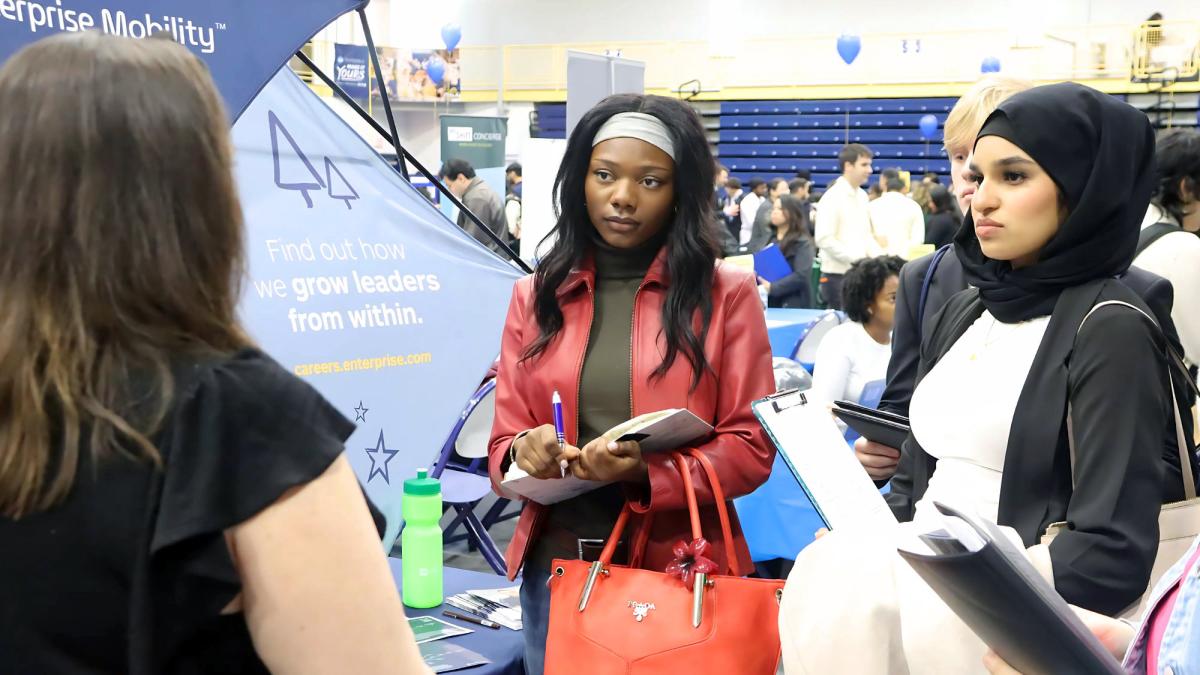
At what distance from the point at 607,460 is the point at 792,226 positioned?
8873mm

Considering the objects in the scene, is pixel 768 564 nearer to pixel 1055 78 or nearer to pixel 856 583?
pixel 856 583

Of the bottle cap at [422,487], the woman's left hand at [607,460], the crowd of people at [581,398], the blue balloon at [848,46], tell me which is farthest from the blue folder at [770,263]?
the blue balloon at [848,46]

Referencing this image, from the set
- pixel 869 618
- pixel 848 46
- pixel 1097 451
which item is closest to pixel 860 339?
pixel 1097 451

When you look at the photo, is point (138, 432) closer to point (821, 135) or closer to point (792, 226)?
point (792, 226)

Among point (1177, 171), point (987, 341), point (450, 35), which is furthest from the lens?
point (450, 35)

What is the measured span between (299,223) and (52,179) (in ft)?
5.47

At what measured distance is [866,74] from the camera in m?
20.6

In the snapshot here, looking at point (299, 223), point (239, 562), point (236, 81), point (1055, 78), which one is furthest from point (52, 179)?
point (1055, 78)

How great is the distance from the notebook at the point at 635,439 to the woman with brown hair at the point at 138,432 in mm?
948

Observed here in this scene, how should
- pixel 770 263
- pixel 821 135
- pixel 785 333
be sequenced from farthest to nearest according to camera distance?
pixel 821 135 → pixel 770 263 → pixel 785 333

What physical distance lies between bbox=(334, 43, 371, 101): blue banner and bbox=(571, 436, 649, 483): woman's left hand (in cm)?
1666

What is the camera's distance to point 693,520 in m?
1.89

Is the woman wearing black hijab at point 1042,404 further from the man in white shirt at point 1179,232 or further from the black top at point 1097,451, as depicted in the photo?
the man in white shirt at point 1179,232

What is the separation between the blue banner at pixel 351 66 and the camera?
18062mm
